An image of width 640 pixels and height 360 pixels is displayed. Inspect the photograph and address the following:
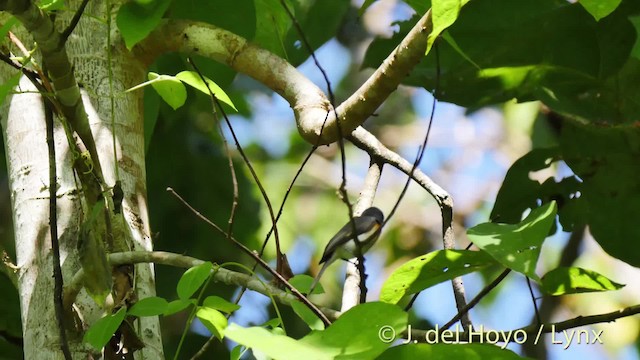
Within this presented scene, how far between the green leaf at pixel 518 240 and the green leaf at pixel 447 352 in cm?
14

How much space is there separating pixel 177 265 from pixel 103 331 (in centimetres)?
24

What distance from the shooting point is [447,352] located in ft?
4.70

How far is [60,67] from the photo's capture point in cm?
173

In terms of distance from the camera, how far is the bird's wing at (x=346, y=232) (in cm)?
185

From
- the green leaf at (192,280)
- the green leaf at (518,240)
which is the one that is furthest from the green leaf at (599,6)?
the green leaf at (192,280)

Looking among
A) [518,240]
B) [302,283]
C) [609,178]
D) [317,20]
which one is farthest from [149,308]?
[317,20]

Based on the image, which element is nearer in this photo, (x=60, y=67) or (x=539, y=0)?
(x=60, y=67)

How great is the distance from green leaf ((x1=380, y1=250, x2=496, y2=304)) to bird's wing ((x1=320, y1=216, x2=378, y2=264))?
9.8 inches

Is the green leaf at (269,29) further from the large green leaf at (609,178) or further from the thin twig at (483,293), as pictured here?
the thin twig at (483,293)

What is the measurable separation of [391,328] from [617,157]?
1.88 m

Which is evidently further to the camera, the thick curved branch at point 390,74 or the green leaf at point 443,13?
the thick curved branch at point 390,74

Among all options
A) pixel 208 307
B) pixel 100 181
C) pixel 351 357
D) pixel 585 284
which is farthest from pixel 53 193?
pixel 585 284

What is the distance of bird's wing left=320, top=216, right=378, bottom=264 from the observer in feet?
6.07

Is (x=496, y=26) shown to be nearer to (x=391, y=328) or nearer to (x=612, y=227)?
(x=612, y=227)
